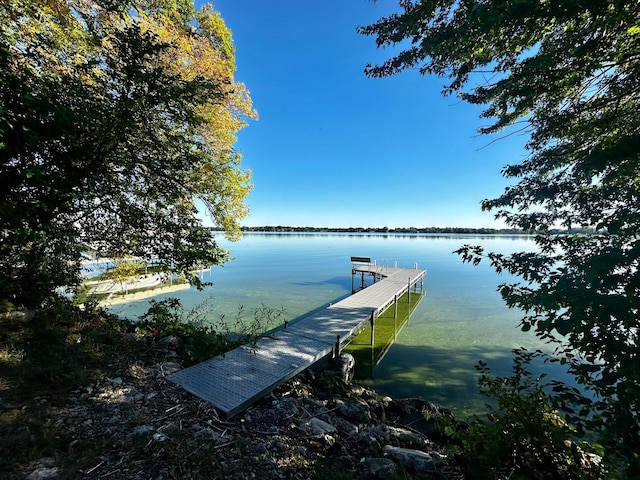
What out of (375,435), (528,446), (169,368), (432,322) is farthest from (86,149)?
(432,322)

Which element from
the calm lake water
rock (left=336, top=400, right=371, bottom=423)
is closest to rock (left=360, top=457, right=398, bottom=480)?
rock (left=336, top=400, right=371, bottom=423)

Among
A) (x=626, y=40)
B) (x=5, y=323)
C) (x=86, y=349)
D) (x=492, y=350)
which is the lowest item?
(x=492, y=350)

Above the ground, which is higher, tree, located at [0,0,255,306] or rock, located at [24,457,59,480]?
tree, located at [0,0,255,306]

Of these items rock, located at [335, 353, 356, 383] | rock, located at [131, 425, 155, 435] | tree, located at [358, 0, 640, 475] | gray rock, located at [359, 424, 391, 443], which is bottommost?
rock, located at [335, 353, 356, 383]

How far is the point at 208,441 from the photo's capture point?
9.97ft

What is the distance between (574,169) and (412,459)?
348 centimetres

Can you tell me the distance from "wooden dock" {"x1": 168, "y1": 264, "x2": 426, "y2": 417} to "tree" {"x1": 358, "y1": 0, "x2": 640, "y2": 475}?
396 centimetres

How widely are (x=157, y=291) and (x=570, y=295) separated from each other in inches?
885

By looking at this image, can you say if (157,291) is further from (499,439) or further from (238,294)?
(499,439)

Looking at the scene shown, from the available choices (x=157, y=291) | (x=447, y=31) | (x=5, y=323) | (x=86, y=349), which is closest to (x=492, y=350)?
(x=447, y=31)

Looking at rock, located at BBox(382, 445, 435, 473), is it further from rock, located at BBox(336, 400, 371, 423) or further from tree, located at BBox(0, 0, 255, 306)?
tree, located at BBox(0, 0, 255, 306)

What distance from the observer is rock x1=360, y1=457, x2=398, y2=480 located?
2842 millimetres

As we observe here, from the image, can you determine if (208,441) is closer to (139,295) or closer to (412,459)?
(412,459)

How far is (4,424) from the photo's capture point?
2725mm
